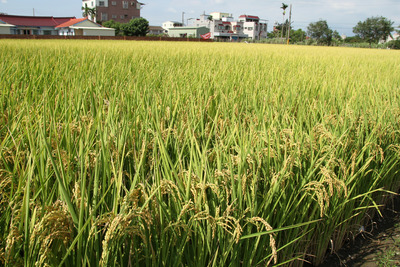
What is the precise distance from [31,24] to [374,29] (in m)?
56.1

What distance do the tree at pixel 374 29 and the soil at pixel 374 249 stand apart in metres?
60.3

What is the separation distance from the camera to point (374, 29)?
180 ft

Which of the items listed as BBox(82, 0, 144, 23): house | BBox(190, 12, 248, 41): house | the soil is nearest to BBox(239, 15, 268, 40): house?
BBox(190, 12, 248, 41): house

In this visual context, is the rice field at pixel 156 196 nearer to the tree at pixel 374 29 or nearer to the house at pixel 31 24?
the house at pixel 31 24

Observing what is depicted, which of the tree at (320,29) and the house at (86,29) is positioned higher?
the tree at (320,29)

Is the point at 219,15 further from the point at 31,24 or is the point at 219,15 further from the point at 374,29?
the point at 31,24

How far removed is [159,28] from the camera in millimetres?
70688

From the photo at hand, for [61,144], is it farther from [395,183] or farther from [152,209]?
[395,183]

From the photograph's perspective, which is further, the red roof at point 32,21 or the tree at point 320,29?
the tree at point 320,29

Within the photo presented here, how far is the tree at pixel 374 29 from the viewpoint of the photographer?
5341 centimetres

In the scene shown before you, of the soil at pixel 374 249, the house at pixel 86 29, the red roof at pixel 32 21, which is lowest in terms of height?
the soil at pixel 374 249

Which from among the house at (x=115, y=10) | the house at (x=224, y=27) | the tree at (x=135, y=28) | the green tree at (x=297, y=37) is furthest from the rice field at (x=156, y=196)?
the house at (x=224, y=27)

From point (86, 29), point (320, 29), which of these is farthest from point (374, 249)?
point (320, 29)

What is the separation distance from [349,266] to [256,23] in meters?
90.3
